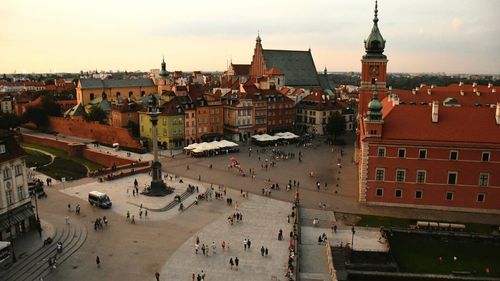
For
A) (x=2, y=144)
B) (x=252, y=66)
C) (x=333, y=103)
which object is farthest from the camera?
(x=252, y=66)

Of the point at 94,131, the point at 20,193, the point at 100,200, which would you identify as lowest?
the point at 100,200

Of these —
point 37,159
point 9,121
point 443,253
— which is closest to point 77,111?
point 9,121

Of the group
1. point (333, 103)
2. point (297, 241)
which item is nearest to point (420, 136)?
point (297, 241)

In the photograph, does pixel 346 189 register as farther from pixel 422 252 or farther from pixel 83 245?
pixel 83 245

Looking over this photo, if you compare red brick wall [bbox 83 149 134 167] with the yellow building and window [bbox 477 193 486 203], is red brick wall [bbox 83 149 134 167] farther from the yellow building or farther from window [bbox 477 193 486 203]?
window [bbox 477 193 486 203]

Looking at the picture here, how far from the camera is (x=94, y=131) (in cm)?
7762

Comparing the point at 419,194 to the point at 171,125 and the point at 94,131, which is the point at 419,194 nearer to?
the point at 171,125

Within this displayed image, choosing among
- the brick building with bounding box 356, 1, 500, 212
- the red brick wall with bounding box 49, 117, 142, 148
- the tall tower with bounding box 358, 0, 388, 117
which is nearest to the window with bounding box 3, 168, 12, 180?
the brick building with bounding box 356, 1, 500, 212

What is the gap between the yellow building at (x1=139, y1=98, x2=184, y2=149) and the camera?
69.4m

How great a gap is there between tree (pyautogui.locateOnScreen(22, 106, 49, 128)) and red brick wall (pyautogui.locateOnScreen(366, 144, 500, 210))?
71.7 m

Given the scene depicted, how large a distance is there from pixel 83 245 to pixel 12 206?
18.9ft

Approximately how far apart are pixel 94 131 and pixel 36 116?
19.4 meters

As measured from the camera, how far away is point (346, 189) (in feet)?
156

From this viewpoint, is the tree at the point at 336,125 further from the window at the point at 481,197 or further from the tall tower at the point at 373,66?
the window at the point at 481,197
